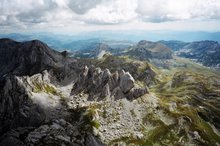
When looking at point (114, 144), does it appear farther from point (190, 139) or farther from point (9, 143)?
point (9, 143)

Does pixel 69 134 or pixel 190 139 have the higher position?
pixel 69 134

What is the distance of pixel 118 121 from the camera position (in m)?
197

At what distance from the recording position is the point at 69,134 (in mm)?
159125

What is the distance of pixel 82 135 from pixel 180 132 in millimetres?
66397

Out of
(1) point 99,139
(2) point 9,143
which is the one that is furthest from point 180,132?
(2) point 9,143

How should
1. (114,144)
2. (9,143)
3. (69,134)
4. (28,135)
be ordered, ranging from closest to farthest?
(9,143) < (28,135) < (69,134) < (114,144)

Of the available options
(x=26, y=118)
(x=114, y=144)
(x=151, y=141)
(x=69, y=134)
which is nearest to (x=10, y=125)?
(x=26, y=118)

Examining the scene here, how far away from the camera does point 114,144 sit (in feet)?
580

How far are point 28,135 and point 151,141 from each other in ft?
243

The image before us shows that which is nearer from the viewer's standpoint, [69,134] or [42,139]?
[42,139]

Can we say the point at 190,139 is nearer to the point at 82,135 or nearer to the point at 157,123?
the point at 157,123

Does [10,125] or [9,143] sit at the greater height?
[9,143]

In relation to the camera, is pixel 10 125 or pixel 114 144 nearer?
pixel 114 144

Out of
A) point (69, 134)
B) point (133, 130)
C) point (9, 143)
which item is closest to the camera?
point (9, 143)
